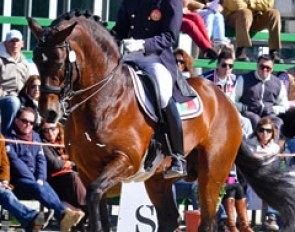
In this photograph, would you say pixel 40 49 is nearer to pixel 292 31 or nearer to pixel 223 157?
pixel 223 157

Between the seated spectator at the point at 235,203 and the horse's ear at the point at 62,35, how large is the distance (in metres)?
4.45

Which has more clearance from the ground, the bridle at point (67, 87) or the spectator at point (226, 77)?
the bridle at point (67, 87)

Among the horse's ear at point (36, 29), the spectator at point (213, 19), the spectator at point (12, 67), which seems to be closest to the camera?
the horse's ear at point (36, 29)

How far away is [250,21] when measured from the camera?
15.1 m

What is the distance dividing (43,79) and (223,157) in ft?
7.98

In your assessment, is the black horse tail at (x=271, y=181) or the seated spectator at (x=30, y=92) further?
the seated spectator at (x=30, y=92)

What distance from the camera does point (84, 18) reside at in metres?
9.08

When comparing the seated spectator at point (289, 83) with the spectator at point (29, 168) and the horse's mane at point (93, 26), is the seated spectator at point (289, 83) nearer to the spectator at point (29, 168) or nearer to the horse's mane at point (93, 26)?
the spectator at point (29, 168)

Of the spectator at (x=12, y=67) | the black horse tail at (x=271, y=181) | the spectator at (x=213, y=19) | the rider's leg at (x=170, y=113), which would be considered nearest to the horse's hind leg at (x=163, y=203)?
the rider's leg at (x=170, y=113)

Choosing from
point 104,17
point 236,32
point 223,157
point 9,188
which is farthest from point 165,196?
Answer: point 104,17

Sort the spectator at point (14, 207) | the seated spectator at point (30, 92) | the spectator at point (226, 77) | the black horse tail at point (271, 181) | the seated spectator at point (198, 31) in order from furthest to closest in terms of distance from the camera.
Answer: the seated spectator at point (198, 31)
the spectator at point (226, 77)
the seated spectator at point (30, 92)
the spectator at point (14, 207)
the black horse tail at point (271, 181)

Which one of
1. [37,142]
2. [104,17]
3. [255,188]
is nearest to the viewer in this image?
[255,188]

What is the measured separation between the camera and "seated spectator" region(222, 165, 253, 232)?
12.6 m

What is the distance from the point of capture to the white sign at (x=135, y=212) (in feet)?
37.2
